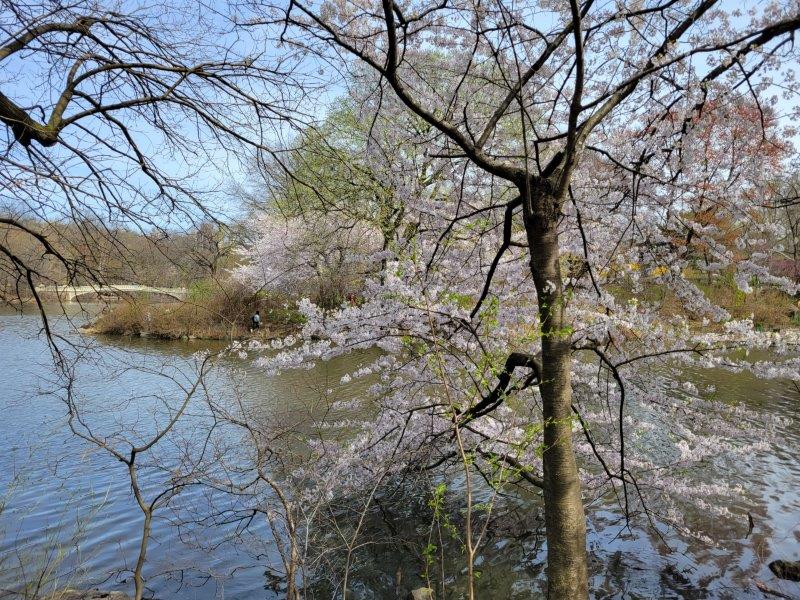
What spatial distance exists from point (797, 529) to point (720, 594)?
178 cm

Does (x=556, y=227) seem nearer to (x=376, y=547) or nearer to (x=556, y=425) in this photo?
(x=556, y=425)

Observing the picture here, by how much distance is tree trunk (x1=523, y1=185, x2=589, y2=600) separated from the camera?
2641 mm

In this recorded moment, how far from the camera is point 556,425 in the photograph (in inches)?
107

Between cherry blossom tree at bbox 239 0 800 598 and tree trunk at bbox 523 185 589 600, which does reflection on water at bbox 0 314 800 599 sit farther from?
tree trunk at bbox 523 185 589 600

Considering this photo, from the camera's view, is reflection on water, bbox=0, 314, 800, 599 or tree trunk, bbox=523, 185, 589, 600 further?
reflection on water, bbox=0, 314, 800, 599

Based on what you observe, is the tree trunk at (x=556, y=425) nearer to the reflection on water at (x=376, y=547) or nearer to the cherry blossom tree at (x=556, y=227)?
the cherry blossom tree at (x=556, y=227)

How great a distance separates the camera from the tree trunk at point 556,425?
2641 millimetres

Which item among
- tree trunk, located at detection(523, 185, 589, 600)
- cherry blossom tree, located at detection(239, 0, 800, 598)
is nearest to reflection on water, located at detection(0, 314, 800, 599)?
cherry blossom tree, located at detection(239, 0, 800, 598)

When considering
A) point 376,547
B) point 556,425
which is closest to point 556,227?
point 556,425

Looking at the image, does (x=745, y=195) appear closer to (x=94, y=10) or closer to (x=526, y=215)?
(x=526, y=215)

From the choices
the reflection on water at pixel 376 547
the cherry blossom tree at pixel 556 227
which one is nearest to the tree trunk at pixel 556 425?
the cherry blossom tree at pixel 556 227

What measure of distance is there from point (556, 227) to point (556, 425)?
102 centimetres

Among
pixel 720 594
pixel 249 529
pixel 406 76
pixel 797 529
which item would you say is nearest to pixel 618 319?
pixel 406 76

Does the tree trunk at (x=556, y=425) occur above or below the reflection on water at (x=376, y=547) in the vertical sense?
above
